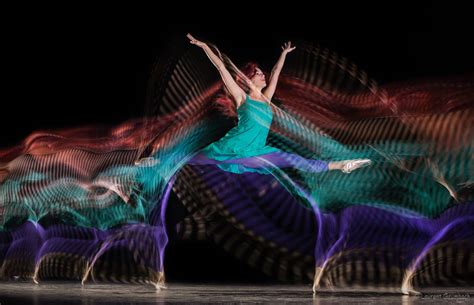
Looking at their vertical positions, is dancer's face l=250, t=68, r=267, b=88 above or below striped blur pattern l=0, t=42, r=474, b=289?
above

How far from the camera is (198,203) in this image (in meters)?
11.2

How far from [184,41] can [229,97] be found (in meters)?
1.07

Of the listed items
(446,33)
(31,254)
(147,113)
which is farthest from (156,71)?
(31,254)

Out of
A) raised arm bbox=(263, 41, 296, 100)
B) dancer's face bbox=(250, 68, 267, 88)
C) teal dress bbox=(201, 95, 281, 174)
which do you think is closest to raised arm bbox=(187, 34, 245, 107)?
teal dress bbox=(201, 95, 281, 174)

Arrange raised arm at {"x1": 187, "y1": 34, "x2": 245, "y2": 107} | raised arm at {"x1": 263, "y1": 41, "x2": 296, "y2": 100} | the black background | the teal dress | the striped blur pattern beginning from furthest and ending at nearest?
1. the black background
2. raised arm at {"x1": 263, "y1": 41, "x2": 296, "y2": 100}
3. the teal dress
4. raised arm at {"x1": 187, "y1": 34, "x2": 245, "y2": 107}
5. the striped blur pattern

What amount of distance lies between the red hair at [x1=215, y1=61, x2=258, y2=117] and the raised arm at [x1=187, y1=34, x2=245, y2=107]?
124 millimetres

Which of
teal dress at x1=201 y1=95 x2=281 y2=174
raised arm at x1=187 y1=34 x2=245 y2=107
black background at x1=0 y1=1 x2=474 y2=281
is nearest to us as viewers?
raised arm at x1=187 y1=34 x2=245 y2=107

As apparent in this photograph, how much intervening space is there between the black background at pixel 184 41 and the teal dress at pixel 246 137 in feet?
5.19

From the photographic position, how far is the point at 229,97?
9.23m

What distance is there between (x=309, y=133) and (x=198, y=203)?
309cm

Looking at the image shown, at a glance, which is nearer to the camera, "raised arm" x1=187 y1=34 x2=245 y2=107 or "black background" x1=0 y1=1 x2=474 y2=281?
"raised arm" x1=187 y1=34 x2=245 y2=107

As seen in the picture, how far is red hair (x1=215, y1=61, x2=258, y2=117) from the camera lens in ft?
29.3

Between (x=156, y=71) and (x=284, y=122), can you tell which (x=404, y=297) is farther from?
(x=156, y=71)

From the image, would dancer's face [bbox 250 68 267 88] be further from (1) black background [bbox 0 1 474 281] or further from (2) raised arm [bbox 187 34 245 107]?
(1) black background [bbox 0 1 474 281]
